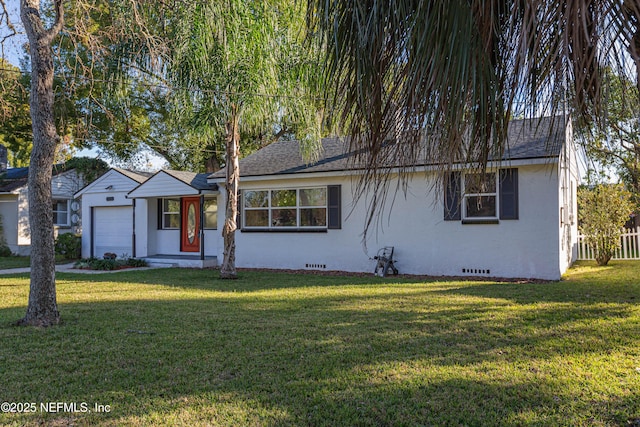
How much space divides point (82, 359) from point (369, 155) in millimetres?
4181

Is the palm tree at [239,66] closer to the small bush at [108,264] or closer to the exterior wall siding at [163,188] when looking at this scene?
the exterior wall siding at [163,188]

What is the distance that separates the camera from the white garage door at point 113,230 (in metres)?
17.8

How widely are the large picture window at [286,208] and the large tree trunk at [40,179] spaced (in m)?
8.05

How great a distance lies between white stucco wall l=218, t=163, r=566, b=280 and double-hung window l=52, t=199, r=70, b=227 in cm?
1189

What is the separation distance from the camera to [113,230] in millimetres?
18188

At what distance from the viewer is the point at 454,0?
4.88 ft

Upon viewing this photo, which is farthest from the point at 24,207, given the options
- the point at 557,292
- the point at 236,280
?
the point at 557,292

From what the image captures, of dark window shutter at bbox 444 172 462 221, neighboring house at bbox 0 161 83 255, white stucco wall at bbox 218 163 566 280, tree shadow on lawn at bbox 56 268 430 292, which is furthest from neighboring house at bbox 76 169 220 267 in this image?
dark window shutter at bbox 444 172 462 221

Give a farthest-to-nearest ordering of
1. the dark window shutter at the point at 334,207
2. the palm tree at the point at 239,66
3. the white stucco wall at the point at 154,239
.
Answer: the white stucco wall at the point at 154,239, the dark window shutter at the point at 334,207, the palm tree at the point at 239,66

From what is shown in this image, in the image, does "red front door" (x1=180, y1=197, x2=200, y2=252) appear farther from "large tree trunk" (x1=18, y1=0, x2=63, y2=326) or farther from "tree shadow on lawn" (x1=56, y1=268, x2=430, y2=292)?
"large tree trunk" (x1=18, y1=0, x2=63, y2=326)

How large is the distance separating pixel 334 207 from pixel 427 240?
280cm

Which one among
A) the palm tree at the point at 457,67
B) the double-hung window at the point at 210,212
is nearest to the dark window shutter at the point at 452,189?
the palm tree at the point at 457,67

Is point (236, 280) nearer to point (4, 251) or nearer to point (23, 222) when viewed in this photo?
point (4, 251)

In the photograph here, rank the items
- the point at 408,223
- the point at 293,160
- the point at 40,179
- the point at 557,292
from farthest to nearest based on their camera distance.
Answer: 1. the point at 293,160
2. the point at 408,223
3. the point at 557,292
4. the point at 40,179
